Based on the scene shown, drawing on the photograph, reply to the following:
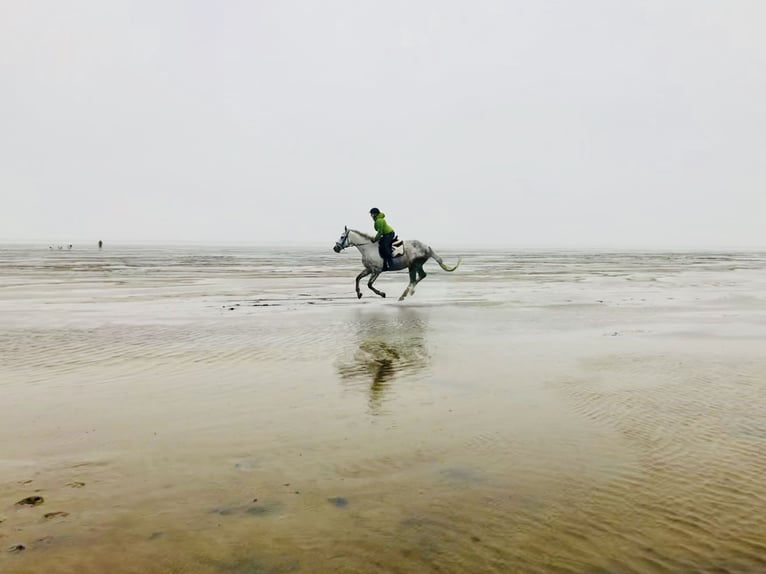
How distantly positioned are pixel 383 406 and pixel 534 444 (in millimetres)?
2045

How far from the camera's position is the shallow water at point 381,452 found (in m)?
3.84

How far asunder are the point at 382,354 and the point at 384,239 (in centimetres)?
1087

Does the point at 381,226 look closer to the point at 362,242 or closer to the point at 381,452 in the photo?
the point at 362,242

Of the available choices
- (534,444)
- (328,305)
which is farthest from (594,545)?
(328,305)

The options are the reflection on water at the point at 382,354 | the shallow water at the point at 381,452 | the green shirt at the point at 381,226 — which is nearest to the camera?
the shallow water at the point at 381,452

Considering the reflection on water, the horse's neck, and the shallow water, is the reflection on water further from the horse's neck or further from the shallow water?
the horse's neck

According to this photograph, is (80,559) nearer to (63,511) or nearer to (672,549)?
(63,511)

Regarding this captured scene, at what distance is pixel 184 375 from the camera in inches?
355

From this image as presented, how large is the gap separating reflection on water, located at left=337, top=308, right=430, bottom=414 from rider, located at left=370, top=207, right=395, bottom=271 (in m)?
5.47

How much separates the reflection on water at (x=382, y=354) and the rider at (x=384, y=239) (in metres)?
5.47

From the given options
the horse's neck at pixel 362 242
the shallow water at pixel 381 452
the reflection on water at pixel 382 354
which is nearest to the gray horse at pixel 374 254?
the horse's neck at pixel 362 242

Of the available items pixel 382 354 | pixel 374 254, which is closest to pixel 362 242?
pixel 374 254

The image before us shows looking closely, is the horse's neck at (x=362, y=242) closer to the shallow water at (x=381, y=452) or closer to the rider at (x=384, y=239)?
the rider at (x=384, y=239)

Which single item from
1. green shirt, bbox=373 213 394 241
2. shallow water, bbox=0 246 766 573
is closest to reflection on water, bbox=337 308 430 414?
shallow water, bbox=0 246 766 573
